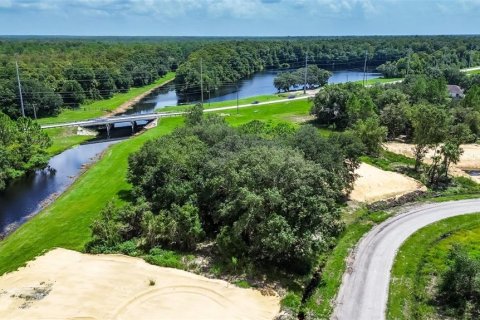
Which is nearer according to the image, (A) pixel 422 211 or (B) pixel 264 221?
(B) pixel 264 221

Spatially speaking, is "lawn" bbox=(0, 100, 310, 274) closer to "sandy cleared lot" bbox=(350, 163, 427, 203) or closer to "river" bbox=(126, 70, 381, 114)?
"sandy cleared lot" bbox=(350, 163, 427, 203)

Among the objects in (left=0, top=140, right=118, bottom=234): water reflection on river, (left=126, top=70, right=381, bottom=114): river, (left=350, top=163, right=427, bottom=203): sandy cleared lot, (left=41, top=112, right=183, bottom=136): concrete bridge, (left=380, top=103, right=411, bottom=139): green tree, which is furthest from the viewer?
(left=126, top=70, right=381, bottom=114): river

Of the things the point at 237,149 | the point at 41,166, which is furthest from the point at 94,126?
the point at 237,149

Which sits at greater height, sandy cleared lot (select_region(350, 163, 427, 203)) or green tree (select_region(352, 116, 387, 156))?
green tree (select_region(352, 116, 387, 156))

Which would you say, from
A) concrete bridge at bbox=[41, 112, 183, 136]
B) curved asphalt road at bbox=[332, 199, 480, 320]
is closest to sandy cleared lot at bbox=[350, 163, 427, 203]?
curved asphalt road at bbox=[332, 199, 480, 320]

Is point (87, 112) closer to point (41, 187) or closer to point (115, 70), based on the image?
point (115, 70)

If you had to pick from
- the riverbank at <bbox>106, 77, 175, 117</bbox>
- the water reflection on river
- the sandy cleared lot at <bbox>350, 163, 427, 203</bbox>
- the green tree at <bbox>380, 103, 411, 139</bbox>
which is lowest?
the water reflection on river

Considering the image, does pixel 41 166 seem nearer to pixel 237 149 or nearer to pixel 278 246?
pixel 237 149
